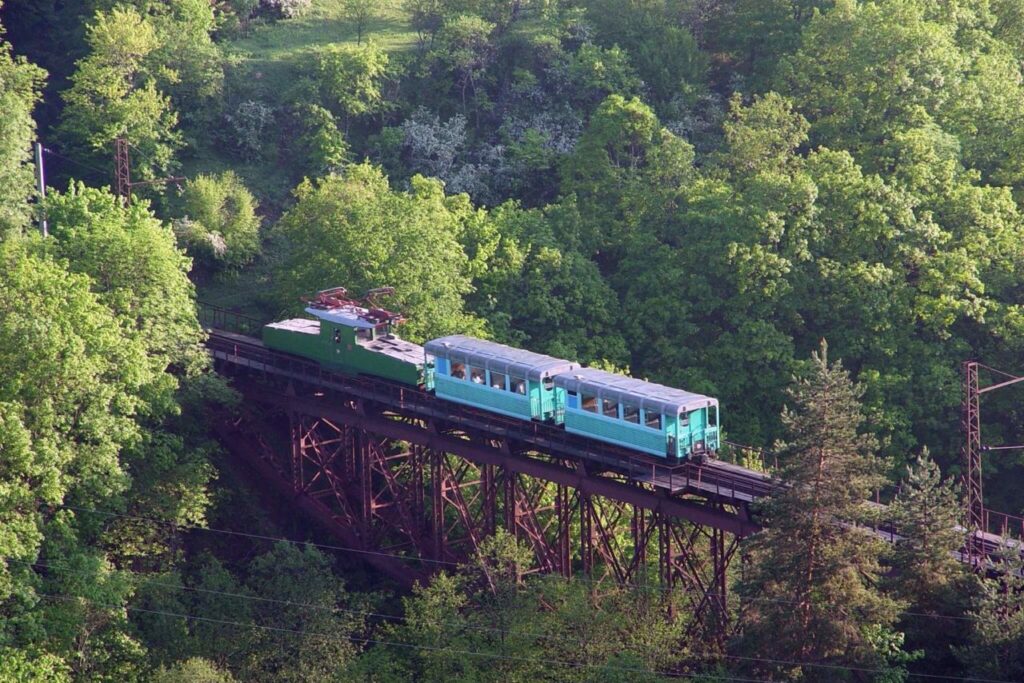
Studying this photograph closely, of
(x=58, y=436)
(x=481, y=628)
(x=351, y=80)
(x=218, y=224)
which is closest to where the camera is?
(x=481, y=628)

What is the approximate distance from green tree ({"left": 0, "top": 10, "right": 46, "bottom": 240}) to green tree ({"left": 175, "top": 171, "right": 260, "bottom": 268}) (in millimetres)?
7670

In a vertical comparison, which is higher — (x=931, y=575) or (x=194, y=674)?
(x=931, y=575)

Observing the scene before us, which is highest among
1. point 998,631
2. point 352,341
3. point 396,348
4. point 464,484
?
point 352,341

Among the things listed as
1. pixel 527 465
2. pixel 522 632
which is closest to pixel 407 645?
pixel 522 632

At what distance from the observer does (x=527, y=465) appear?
56.7 m

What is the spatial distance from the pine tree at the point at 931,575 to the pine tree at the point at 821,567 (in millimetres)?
880

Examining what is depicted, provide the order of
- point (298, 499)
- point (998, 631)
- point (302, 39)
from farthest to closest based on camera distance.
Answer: point (302, 39)
point (298, 499)
point (998, 631)

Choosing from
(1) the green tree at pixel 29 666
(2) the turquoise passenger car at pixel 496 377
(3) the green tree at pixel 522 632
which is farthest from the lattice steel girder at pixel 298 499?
(1) the green tree at pixel 29 666

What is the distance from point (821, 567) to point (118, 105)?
4872cm

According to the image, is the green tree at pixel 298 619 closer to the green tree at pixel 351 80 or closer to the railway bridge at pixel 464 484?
the railway bridge at pixel 464 484

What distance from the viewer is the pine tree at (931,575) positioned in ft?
155

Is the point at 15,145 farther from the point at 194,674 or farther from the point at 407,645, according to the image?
the point at 407,645

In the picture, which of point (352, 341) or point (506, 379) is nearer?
point (506, 379)

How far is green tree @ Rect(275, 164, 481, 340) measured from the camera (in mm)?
67562
